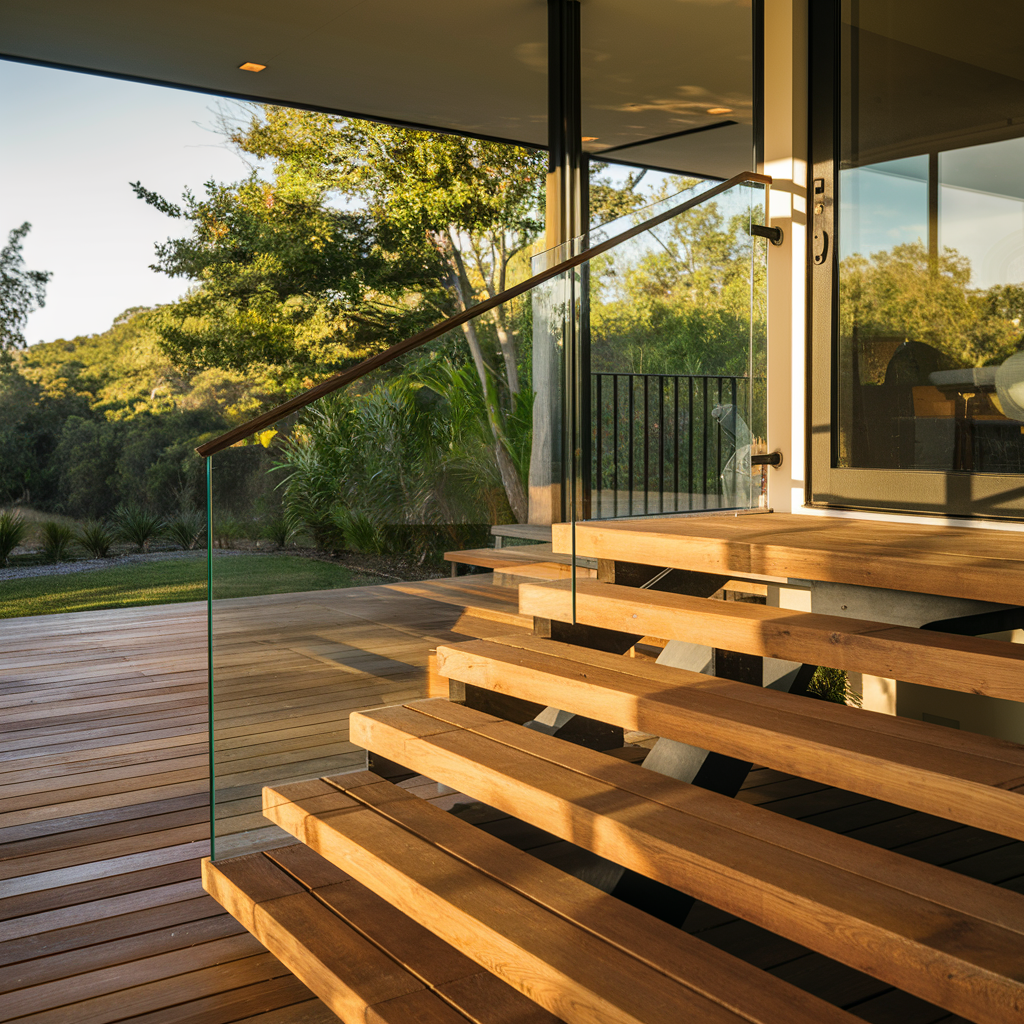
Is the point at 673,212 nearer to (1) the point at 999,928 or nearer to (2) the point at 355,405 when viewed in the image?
(2) the point at 355,405

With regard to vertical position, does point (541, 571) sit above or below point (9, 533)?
above

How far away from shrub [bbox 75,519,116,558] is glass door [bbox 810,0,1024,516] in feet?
23.9

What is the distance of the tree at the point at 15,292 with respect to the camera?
8.74 meters

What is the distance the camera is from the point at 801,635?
219cm

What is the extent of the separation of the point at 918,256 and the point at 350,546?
1.95 m

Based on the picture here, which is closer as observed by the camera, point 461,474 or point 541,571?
point 461,474

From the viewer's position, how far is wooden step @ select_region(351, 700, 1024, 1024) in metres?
1.32

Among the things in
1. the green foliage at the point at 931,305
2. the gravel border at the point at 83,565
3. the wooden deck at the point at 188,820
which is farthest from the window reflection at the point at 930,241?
the gravel border at the point at 83,565

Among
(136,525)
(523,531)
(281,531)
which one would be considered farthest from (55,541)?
(281,531)

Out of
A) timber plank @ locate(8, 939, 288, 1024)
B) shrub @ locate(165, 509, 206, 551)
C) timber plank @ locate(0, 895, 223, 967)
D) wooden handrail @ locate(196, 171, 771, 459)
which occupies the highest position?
wooden handrail @ locate(196, 171, 771, 459)

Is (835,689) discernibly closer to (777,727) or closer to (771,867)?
(777,727)

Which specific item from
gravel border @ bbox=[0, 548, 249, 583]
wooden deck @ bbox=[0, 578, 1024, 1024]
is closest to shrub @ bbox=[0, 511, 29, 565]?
gravel border @ bbox=[0, 548, 249, 583]

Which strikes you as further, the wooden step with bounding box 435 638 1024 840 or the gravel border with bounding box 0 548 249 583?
the gravel border with bounding box 0 548 249 583

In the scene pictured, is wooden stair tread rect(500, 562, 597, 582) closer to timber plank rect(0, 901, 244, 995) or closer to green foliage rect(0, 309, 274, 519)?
timber plank rect(0, 901, 244, 995)
